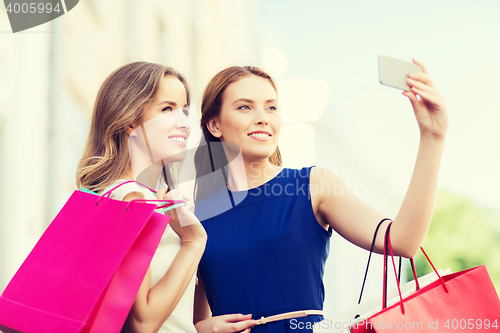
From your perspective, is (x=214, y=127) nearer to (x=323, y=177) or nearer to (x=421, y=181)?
(x=323, y=177)

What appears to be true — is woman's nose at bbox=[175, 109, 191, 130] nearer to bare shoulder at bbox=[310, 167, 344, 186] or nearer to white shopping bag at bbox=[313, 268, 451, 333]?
bare shoulder at bbox=[310, 167, 344, 186]

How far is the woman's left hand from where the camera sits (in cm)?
107

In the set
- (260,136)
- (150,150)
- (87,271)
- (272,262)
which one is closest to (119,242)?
(87,271)

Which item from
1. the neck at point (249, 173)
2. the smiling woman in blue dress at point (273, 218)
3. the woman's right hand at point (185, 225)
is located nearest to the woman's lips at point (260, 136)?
the smiling woman in blue dress at point (273, 218)

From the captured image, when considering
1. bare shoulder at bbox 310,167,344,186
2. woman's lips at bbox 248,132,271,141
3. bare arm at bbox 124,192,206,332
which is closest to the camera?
bare arm at bbox 124,192,206,332

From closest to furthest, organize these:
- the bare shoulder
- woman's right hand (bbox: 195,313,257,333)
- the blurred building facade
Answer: woman's right hand (bbox: 195,313,257,333) → the bare shoulder → the blurred building facade

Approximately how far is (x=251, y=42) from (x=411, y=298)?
43.1 feet

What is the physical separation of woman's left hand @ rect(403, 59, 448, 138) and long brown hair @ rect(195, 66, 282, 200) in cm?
89

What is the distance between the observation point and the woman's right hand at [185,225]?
1.28 metres

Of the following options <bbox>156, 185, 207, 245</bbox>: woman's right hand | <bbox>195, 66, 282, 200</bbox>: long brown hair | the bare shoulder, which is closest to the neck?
<bbox>195, 66, 282, 200</bbox>: long brown hair

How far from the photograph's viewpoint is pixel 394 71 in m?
1.09

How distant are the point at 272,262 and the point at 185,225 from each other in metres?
0.37

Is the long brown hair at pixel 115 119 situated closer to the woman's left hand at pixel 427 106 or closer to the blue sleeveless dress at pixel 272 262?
the blue sleeveless dress at pixel 272 262

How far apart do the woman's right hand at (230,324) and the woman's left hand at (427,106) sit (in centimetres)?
86
